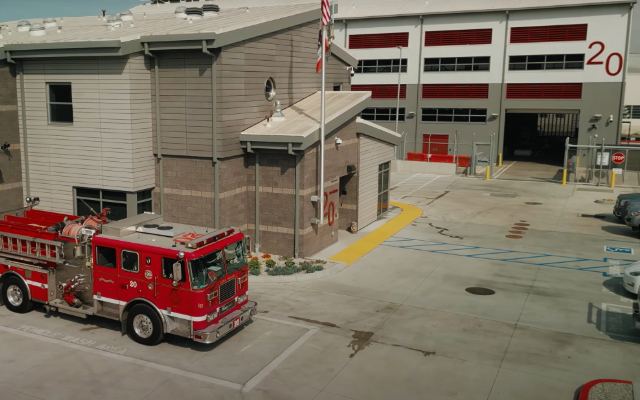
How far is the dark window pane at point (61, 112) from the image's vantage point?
2172 cm

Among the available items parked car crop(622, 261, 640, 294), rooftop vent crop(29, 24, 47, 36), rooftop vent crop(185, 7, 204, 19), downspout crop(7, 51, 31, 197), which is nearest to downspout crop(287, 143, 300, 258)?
rooftop vent crop(185, 7, 204, 19)

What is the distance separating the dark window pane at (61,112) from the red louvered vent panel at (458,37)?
37.4 m

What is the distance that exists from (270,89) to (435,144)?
3247 centimetres

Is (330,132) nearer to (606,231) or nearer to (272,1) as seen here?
(606,231)

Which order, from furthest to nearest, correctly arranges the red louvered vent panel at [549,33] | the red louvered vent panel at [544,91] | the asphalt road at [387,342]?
the red louvered vent panel at [544,91], the red louvered vent panel at [549,33], the asphalt road at [387,342]

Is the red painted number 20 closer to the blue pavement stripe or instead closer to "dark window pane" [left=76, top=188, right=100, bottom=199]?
the blue pavement stripe

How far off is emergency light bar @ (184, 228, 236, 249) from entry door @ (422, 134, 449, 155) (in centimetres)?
4042

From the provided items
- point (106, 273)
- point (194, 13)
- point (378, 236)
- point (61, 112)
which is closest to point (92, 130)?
point (61, 112)

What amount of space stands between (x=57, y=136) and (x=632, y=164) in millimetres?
50448

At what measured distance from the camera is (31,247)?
15.5 meters

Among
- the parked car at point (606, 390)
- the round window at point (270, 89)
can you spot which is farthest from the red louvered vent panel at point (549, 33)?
the parked car at point (606, 390)

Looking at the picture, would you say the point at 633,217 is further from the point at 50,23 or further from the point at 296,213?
the point at 50,23

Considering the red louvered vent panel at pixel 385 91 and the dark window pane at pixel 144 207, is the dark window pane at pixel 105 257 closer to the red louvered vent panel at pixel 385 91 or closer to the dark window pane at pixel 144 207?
the dark window pane at pixel 144 207

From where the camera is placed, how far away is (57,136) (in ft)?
71.8
